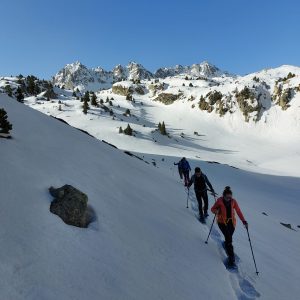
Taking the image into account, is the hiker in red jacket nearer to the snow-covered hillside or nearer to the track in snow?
the track in snow

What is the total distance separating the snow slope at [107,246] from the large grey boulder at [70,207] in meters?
0.24

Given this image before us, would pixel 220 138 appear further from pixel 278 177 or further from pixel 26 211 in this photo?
pixel 26 211

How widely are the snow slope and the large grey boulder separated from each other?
0.24 meters

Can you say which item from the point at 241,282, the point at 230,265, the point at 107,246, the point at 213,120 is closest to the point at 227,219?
the point at 230,265

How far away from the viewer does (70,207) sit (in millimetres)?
8852

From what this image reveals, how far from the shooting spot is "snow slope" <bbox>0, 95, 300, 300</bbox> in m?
6.61

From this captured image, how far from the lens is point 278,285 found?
10.3 m

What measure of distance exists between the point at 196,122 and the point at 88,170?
312 feet

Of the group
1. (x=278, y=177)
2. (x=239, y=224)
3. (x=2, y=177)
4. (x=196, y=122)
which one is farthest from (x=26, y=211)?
(x=196, y=122)

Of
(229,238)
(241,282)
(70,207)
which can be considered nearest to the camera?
(70,207)

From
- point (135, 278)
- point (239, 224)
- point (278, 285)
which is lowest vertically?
point (239, 224)

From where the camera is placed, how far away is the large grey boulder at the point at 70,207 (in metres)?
8.77

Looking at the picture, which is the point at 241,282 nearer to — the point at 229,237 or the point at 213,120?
the point at 229,237

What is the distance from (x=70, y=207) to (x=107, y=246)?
1431 mm
